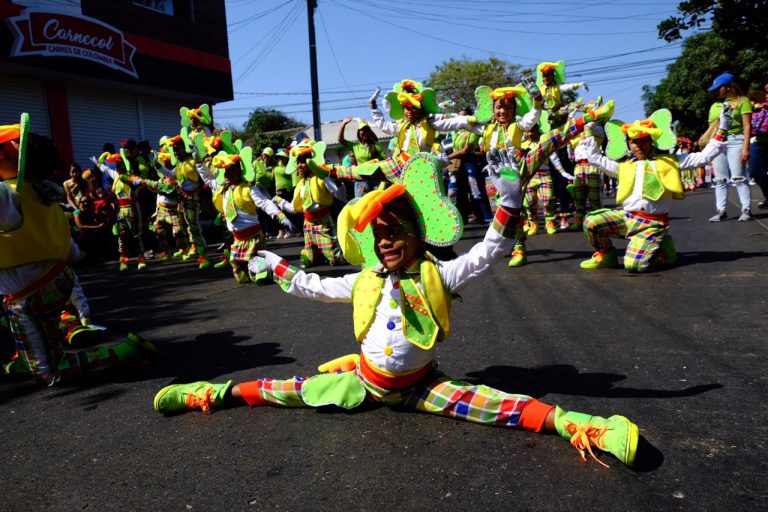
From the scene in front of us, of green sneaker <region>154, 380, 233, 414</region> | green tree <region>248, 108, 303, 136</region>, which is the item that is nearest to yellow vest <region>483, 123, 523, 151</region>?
green sneaker <region>154, 380, 233, 414</region>

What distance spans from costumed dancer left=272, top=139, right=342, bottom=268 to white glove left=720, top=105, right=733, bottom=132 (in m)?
4.85

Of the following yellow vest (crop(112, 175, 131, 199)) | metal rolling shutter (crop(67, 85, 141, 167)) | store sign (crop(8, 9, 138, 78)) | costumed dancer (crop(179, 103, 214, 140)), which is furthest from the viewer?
metal rolling shutter (crop(67, 85, 141, 167))

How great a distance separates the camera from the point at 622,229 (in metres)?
6.14

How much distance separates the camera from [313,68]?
18969mm

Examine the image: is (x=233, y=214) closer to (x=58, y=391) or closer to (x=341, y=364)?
(x=58, y=391)

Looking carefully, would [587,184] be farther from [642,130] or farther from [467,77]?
[467,77]

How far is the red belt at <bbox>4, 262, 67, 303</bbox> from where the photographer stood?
3.72 m

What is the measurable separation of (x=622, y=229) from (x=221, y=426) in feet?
15.0

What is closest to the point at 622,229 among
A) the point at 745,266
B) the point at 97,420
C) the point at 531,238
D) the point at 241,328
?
the point at 745,266

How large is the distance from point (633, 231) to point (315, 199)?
4095mm

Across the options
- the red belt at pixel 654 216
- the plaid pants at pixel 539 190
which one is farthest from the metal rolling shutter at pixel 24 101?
the red belt at pixel 654 216

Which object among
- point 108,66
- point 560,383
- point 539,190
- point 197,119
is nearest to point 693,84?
point 539,190

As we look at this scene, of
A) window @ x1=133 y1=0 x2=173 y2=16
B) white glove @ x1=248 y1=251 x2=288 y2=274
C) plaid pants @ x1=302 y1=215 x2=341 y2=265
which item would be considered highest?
window @ x1=133 y1=0 x2=173 y2=16

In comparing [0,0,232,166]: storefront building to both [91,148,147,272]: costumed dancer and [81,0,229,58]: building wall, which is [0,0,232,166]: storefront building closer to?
[81,0,229,58]: building wall
